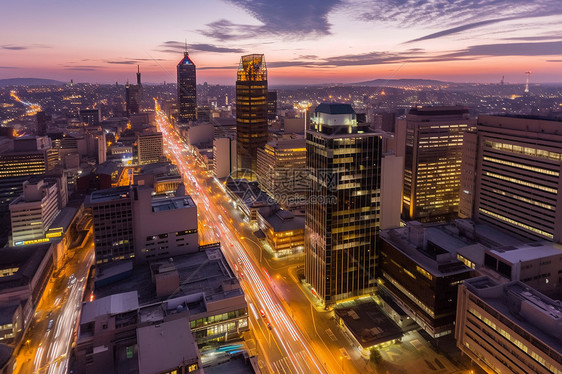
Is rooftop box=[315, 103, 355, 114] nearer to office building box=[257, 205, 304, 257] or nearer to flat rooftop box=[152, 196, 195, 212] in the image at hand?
office building box=[257, 205, 304, 257]

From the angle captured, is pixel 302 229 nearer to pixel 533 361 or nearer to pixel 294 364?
pixel 294 364

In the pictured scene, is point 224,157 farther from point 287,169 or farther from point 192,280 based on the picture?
point 192,280

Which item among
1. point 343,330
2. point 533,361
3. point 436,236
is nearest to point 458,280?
point 533,361

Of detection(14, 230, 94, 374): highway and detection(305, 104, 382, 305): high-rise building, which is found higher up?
detection(305, 104, 382, 305): high-rise building

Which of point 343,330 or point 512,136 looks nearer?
point 343,330

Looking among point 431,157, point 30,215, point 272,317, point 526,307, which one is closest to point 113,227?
point 30,215

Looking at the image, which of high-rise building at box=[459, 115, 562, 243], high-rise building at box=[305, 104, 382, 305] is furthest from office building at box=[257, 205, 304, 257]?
high-rise building at box=[459, 115, 562, 243]
